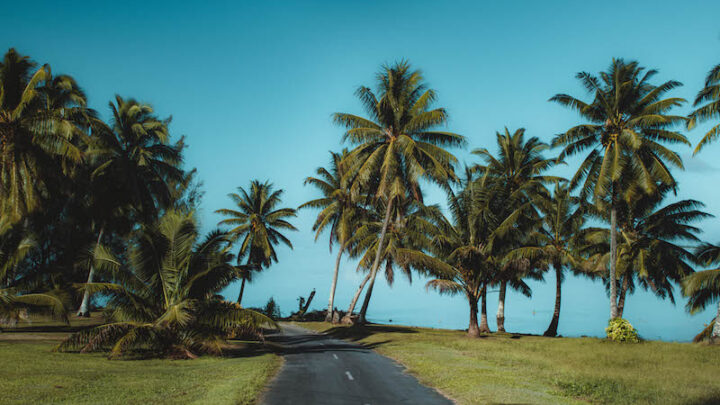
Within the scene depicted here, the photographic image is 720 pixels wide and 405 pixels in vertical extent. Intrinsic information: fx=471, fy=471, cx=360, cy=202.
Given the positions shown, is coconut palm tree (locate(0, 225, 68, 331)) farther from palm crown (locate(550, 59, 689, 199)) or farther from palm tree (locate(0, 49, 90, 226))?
palm crown (locate(550, 59, 689, 199))

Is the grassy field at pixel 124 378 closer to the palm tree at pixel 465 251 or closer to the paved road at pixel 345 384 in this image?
the paved road at pixel 345 384

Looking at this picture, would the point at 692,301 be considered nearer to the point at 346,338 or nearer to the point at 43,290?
the point at 346,338

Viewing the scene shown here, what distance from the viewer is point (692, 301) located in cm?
3062

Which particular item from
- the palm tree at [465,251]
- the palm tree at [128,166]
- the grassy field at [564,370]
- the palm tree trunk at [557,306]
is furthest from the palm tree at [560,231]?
the palm tree at [128,166]

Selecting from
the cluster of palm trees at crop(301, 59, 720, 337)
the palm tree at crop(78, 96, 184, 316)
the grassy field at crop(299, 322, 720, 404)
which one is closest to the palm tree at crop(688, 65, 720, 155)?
the cluster of palm trees at crop(301, 59, 720, 337)

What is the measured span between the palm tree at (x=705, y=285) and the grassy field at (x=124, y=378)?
23.6 meters

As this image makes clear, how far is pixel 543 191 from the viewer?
39125 mm

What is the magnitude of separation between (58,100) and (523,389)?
104 feet

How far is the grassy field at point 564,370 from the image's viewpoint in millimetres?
11547

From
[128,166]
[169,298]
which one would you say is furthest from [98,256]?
[128,166]

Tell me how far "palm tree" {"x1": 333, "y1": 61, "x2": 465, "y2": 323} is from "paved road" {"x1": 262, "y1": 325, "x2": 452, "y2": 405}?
14.2 m

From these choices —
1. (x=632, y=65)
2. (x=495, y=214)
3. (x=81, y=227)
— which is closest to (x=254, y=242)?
(x=81, y=227)

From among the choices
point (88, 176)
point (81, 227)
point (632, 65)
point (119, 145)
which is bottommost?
point (81, 227)

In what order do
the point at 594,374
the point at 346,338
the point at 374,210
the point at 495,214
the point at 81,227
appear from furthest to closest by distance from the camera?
the point at 374,210 → the point at 81,227 → the point at 495,214 → the point at 346,338 → the point at 594,374
